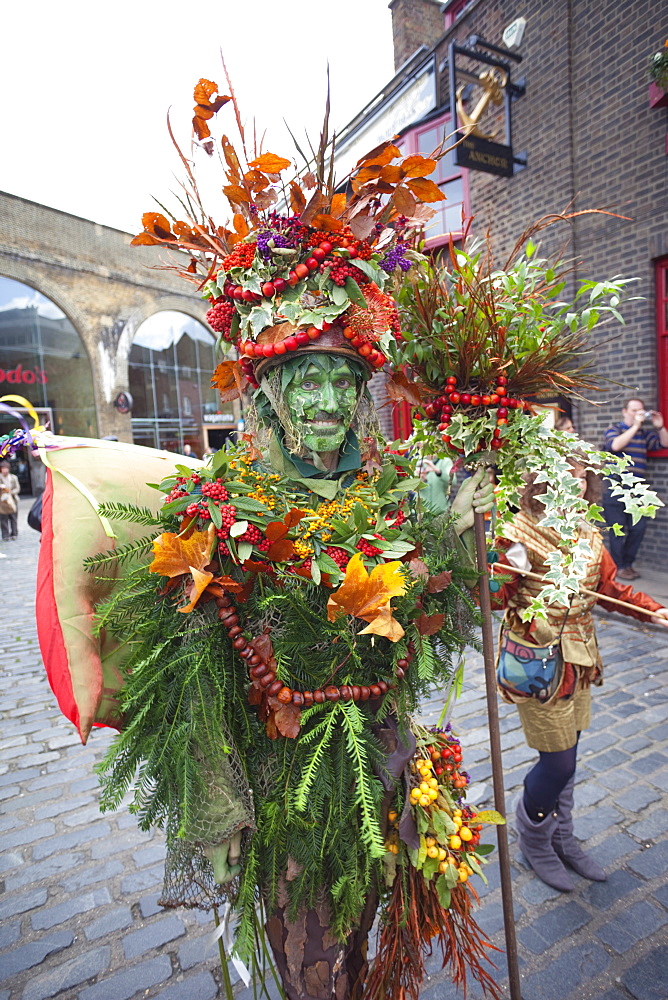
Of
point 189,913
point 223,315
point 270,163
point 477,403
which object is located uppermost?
point 270,163

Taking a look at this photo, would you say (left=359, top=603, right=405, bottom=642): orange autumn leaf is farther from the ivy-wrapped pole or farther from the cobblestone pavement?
the cobblestone pavement

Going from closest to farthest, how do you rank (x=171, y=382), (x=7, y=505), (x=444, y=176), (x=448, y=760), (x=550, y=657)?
(x=448, y=760)
(x=550, y=657)
(x=444, y=176)
(x=7, y=505)
(x=171, y=382)

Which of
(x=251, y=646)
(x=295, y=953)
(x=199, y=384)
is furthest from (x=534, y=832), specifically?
(x=199, y=384)

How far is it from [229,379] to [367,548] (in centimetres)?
81

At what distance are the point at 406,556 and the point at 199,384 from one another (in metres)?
24.4

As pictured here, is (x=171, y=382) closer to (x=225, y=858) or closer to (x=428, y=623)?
(x=428, y=623)

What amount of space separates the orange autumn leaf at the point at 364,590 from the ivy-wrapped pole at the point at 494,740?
Answer: 1.51 ft

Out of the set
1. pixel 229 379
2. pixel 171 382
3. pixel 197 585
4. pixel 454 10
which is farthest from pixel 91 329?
pixel 197 585

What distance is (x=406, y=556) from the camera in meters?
1.65

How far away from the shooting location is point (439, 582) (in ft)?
5.39

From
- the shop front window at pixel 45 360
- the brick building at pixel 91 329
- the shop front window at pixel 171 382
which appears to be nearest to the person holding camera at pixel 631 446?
the brick building at pixel 91 329

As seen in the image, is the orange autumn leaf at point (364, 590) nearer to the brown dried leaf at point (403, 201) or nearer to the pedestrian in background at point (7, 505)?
the brown dried leaf at point (403, 201)

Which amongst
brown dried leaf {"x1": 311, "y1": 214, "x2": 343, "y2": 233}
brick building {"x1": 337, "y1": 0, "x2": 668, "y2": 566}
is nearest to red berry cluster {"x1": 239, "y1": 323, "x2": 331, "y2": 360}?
brown dried leaf {"x1": 311, "y1": 214, "x2": 343, "y2": 233}

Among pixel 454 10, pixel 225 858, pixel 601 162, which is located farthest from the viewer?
pixel 454 10
